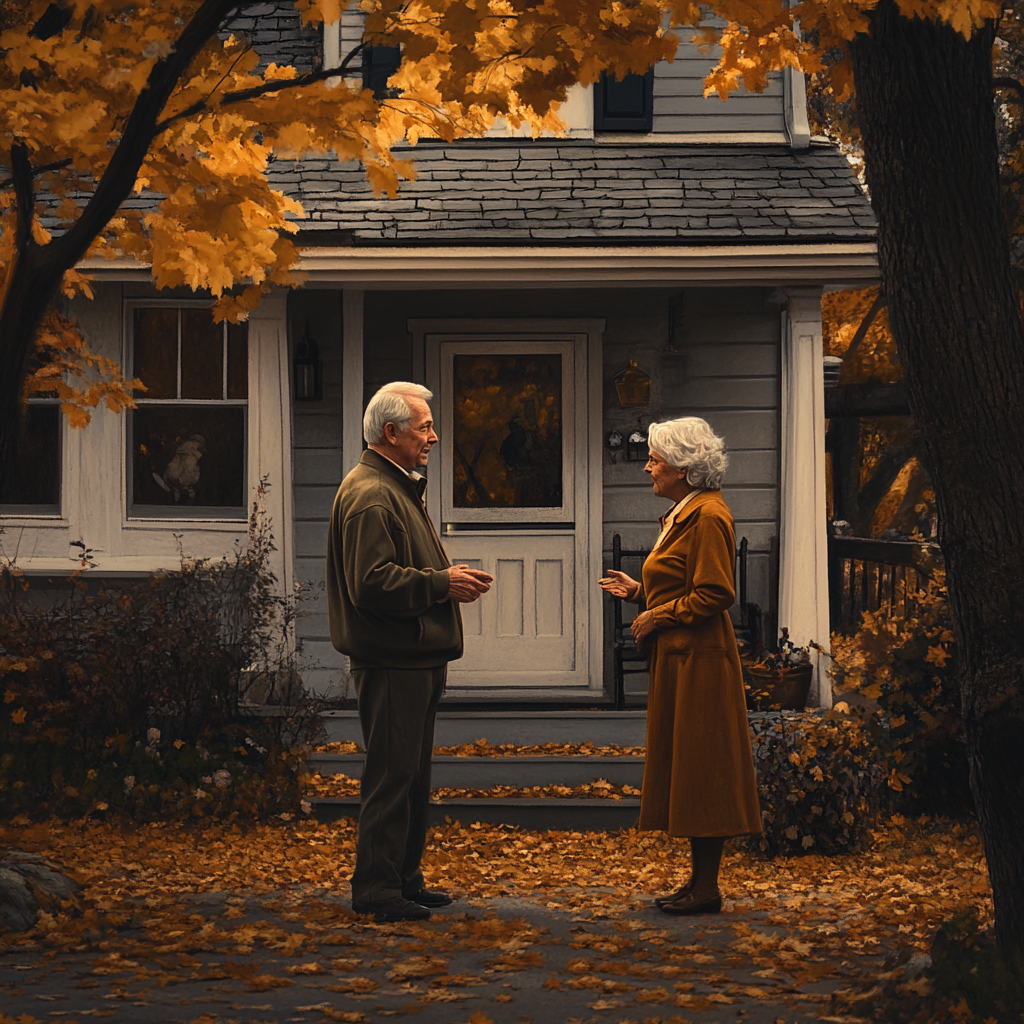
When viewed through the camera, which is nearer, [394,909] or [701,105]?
[394,909]

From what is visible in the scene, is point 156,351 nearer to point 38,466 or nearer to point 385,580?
point 38,466

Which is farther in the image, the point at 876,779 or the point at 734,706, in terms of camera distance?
the point at 876,779

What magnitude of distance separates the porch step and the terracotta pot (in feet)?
3.46

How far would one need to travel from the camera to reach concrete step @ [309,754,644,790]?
747cm

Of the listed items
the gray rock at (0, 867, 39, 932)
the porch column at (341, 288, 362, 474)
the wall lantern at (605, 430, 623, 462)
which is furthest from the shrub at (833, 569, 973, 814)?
the gray rock at (0, 867, 39, 932)

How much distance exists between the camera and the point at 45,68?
4629 millimetres

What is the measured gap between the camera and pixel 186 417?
8914mm

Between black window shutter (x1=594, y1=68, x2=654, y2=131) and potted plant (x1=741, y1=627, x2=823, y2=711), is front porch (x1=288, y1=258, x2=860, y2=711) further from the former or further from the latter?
black window shutter (x1=594, y1=68, x2=654, y2=131)

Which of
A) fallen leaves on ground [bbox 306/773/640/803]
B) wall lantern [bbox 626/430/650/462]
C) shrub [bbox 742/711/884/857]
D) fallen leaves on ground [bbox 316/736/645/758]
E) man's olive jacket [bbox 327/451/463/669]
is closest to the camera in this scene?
man's olive jacket [bbox 327/451/463/669]

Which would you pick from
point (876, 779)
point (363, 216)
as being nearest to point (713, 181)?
point (363, 216)

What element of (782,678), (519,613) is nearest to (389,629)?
(782,678)

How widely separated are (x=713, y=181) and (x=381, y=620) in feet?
16.8

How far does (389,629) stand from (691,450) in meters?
1.44

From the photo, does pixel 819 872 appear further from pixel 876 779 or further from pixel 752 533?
pixel 752 533
